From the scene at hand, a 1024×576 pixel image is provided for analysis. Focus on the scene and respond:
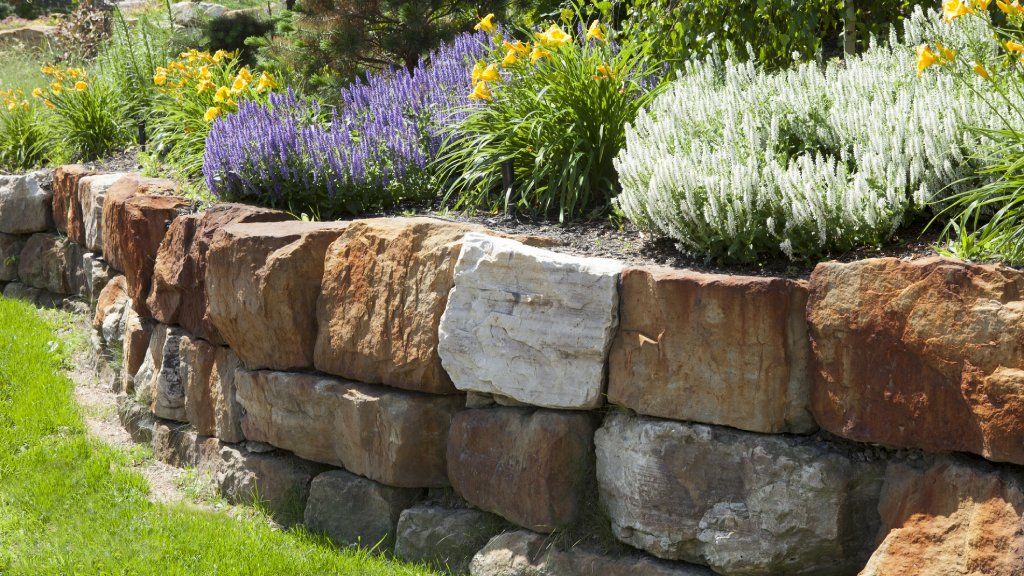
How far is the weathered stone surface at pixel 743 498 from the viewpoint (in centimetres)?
312

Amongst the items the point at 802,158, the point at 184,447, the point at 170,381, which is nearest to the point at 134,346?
the point at 170,381

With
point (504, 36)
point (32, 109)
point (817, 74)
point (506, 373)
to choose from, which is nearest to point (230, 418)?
point (506, 373)

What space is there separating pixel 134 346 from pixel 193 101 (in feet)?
5.87

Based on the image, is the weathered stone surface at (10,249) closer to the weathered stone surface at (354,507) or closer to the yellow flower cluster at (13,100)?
the yellow flower cluster at (13,100)

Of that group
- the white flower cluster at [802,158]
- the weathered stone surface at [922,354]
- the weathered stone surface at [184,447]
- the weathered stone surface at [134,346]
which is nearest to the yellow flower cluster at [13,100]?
the weathered stone surface at [134,346]

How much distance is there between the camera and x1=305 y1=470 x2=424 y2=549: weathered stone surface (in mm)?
4188

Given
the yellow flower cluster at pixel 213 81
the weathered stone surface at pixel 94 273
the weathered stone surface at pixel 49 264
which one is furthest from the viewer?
the weathered stone surface at pixel 49 264

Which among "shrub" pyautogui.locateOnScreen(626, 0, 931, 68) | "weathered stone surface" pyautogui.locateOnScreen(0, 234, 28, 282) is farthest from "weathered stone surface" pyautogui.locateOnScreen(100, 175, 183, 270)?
"shrub" pyautogui.locateOnScreen(626, 0, 931, 68)

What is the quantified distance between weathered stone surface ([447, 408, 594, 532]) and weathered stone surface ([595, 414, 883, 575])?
0.63 ft

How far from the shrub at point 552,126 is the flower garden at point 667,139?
1 cm

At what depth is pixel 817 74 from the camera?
4.20m

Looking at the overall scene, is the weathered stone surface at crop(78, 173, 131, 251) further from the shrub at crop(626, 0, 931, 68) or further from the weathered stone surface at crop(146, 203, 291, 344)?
the shrub at crop(626, 0, 931, 68)

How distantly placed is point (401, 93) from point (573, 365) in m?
2.59

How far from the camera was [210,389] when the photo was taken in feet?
17.0
